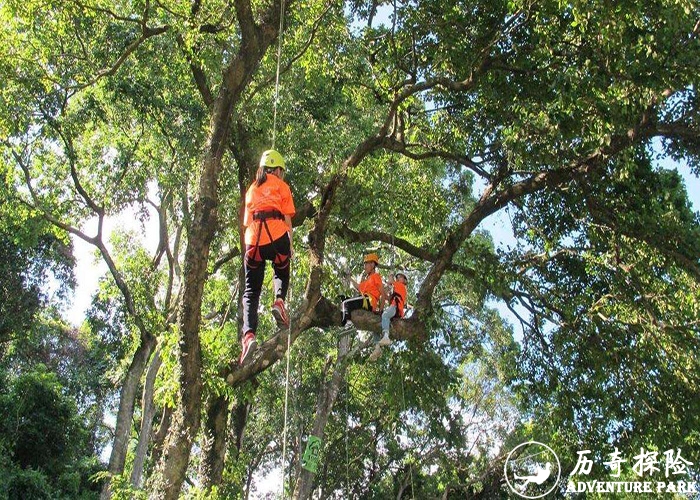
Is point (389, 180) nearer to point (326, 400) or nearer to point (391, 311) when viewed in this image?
point (391, 311)

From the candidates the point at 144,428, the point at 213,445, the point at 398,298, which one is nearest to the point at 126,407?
the point at 144,428

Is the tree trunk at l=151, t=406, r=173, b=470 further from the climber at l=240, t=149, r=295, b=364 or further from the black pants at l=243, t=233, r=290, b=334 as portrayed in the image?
the black pants at l=243, t=233, r=290, b=334

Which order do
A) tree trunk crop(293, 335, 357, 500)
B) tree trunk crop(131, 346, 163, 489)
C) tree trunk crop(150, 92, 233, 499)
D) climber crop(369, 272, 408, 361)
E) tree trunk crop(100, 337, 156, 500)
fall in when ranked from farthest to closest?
tree trunk crop(293, 335, 357, 500), tree trunk crop(131, 346, 163, 489), tree trunk crop(100, 337, 156, 500), climber crop(369, 272, 408, 361), tree trunk crop(150, 92, 233, 499)

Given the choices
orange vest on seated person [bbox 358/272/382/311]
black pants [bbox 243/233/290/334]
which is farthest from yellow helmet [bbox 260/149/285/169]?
orange vest on seated person [bbox 358/272/382/311]

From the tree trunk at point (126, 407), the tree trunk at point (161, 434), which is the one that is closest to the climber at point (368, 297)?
the tree trunk at point (161, 434)

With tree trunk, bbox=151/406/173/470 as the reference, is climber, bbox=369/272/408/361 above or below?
above

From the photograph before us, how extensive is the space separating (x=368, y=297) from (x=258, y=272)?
1979mm

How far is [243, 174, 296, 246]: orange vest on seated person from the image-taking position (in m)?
4.98

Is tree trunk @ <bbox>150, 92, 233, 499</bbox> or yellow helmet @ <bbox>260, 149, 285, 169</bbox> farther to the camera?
yellow helmet @ <bbox>260, 149, 285, 169</bbox>

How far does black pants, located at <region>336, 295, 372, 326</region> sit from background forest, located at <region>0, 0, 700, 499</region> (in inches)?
4.6

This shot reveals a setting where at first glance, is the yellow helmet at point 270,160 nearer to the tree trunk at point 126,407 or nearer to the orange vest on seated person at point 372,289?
the orange vest on seated person at point 372,289

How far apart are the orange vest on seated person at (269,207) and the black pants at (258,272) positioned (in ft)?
0.18

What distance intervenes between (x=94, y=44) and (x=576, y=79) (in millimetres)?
6948

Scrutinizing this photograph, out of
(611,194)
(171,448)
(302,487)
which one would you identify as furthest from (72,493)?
(611,194)
